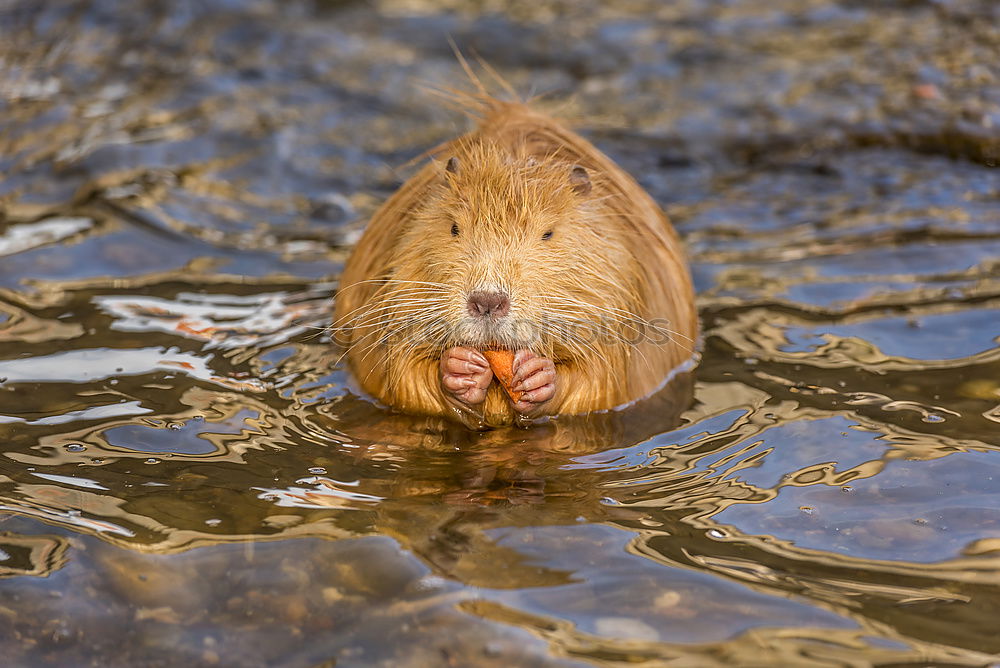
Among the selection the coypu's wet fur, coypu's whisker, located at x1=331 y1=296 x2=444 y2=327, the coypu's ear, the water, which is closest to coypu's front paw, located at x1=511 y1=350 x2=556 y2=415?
the coypu's wet fur

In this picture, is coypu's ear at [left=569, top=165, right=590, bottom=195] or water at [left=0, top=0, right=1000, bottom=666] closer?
water at [left=0, top=0, right=1000, bottom=666]

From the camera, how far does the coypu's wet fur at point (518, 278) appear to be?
12.9 ft

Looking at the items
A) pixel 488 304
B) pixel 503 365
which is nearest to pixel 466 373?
pixel 503 365

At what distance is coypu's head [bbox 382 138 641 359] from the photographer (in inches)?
152

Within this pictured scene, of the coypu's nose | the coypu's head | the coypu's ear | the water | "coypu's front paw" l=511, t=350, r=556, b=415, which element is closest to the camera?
the water

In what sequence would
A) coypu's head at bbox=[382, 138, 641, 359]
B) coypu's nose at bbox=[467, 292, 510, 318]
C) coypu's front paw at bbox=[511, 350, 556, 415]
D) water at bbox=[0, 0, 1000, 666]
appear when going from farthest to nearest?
coypu's front paw at bbox=[511, 350, 556, 415]
coypu's head at bbox=[382, 138, 641, 359]
coypu's nose at bbox=[467, 292, 510, 318]
water at bbox=[0, 0, 1000, 666]

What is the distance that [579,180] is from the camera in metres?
4.25

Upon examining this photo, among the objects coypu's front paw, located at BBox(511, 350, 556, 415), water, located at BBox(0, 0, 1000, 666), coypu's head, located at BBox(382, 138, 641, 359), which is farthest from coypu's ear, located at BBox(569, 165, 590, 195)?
water, located at BBox(0, 0, 1000, 666)

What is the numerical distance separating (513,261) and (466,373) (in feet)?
1.32

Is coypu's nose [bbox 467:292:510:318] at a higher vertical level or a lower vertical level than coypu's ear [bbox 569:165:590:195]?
lower

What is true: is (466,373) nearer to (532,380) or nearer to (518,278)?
(532,380)

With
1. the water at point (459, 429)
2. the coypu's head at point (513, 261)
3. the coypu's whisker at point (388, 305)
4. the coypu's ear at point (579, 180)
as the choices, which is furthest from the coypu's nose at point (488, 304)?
the coypu's ear at point (579, 180)

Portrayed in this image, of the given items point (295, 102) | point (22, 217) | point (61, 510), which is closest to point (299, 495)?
point (61, 510)

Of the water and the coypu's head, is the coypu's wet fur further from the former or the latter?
the water
